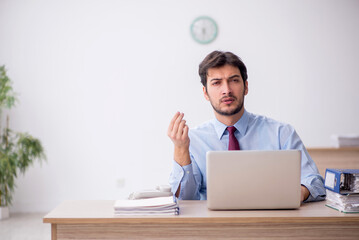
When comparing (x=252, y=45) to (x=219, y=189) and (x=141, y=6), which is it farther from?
(x=219, y=189)

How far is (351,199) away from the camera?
56.6 inches

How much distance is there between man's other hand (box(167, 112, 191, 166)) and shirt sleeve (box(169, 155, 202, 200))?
28 mm

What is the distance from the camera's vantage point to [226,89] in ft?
6.62

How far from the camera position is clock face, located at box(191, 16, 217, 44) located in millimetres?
4629

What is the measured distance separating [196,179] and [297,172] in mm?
677

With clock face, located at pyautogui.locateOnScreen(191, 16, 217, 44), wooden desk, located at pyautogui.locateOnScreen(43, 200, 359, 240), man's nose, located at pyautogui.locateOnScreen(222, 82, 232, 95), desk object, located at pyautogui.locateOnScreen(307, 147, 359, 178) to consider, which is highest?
clock face, located at pyautogui.locateOnScreen(191, 16, 217, 44)

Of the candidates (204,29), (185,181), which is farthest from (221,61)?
(204,29)

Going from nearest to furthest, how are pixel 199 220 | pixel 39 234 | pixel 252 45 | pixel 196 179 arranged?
pixel 199 220, pixel 196 179, pixel 39 234, pixel 252 45

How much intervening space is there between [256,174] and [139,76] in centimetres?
342

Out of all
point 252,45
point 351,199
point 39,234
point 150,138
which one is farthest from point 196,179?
point 252,45

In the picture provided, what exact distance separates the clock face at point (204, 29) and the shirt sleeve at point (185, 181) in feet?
9.77

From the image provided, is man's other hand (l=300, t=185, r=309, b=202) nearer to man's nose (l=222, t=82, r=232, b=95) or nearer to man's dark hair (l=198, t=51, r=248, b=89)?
man's nose (l=222, t=82, r=232, b=95)

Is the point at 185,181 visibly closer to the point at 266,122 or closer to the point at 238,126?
the point at 238,126

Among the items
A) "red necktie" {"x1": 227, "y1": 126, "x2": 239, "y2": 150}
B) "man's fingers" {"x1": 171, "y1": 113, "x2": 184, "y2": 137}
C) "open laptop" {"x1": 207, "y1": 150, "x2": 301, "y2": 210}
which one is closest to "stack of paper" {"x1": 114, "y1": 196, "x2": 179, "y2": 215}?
"open laptop" {"x1": 207, "y1": 150, "x2": 301, "y2": 210}
